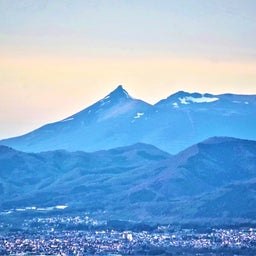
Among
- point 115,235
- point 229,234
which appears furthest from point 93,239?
point 229,234

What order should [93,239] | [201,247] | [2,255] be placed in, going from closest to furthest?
[2,255] < [201,247] < [93,239]

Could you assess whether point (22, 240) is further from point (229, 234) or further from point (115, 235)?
point (229, 234)

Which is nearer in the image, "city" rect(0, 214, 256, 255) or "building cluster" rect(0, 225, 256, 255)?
"city" rect(0, 214, 256, 255)

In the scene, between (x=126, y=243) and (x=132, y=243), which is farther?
(x=132, y=243)

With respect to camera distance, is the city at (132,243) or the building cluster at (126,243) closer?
the city at (132,243)

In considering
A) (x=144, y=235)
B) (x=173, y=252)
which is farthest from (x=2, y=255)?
(x=144, y=235)

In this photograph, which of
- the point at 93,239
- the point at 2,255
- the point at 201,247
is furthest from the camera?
the point at 93,239

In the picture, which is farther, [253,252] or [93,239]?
[93,239]

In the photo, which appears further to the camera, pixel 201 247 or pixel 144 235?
pixel 144 235

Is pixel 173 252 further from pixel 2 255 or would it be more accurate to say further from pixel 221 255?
pixel 2 255
